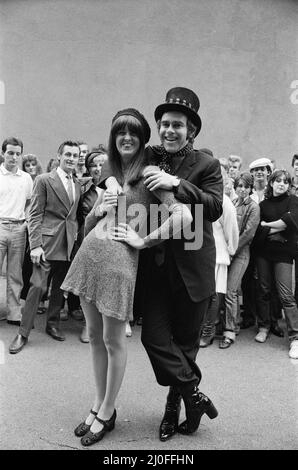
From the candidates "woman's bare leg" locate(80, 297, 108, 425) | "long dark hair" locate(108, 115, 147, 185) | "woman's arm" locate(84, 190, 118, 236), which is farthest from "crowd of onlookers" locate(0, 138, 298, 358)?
"long dark hair" locate(108, 115, 147, 185)

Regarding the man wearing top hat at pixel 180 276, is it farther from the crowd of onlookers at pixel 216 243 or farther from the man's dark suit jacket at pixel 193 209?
the crowd of onlookers at pixel 216 243

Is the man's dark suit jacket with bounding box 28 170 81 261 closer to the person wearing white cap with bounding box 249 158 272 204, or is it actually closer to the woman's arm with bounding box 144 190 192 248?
the woman's arm with bounding box 144 190 192 248

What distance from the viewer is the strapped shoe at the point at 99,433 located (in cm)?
249

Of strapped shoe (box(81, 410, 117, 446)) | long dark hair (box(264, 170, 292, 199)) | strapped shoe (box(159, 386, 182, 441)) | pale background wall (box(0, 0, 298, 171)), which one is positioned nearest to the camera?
strapped shoe (box(81, 410, 117, 446))

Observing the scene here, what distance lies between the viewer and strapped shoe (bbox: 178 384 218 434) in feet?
8.45

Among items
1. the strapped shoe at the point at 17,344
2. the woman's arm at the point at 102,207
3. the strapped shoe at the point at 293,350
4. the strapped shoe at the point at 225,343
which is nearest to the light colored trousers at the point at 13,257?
the strapped shoe at the point at 17,344

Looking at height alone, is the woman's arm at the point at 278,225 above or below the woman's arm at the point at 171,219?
below

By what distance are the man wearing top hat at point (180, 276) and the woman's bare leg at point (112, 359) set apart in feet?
0.49

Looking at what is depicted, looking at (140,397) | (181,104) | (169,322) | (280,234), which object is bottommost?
(140,397)

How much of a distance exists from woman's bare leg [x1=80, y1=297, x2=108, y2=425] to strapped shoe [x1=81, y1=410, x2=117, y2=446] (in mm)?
94

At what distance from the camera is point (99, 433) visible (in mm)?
2543

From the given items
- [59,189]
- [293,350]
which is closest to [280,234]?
[293,350]

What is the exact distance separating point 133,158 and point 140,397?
165 centimetres

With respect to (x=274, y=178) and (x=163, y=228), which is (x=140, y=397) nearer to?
(x=163, y=228)
